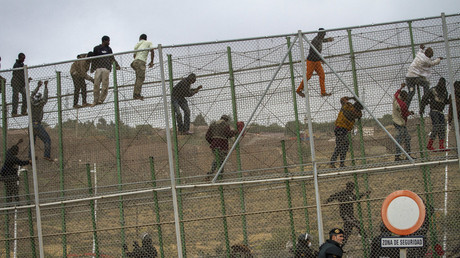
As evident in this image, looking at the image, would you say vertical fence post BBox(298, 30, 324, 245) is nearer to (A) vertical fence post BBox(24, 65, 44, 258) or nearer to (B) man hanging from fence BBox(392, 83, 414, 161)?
(B) man hanging from fence BBox(392, 83, 414, 161)

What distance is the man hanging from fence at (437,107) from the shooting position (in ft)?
36.4

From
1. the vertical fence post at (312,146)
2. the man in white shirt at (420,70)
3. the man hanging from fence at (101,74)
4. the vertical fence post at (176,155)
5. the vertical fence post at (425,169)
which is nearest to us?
the vertical fence post at (312,146)

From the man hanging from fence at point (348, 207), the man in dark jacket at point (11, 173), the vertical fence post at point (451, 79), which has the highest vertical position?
the vertical fence post at point (451, 79)

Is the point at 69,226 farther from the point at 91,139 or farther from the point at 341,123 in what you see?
the point at 341,123

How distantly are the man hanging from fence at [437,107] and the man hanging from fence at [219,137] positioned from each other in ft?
11.8

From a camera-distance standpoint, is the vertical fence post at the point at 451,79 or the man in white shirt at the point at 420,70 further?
the man in white shirt at the point at 420,70

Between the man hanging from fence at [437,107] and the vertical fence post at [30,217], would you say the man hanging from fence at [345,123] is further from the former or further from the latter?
the vertical fence post at [30,217]

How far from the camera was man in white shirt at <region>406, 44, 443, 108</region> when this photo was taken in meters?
11.2

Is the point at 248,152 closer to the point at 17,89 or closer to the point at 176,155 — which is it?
the point at 176,155

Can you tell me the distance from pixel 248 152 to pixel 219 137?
0.66 metres

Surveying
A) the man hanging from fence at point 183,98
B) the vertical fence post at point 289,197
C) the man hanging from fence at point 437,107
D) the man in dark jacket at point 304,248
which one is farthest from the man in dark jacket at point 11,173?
the man hanging from fence at point 437,107

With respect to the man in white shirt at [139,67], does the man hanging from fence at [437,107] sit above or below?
below

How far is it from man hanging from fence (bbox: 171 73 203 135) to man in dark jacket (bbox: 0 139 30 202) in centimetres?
336

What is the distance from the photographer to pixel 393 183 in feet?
36.2
